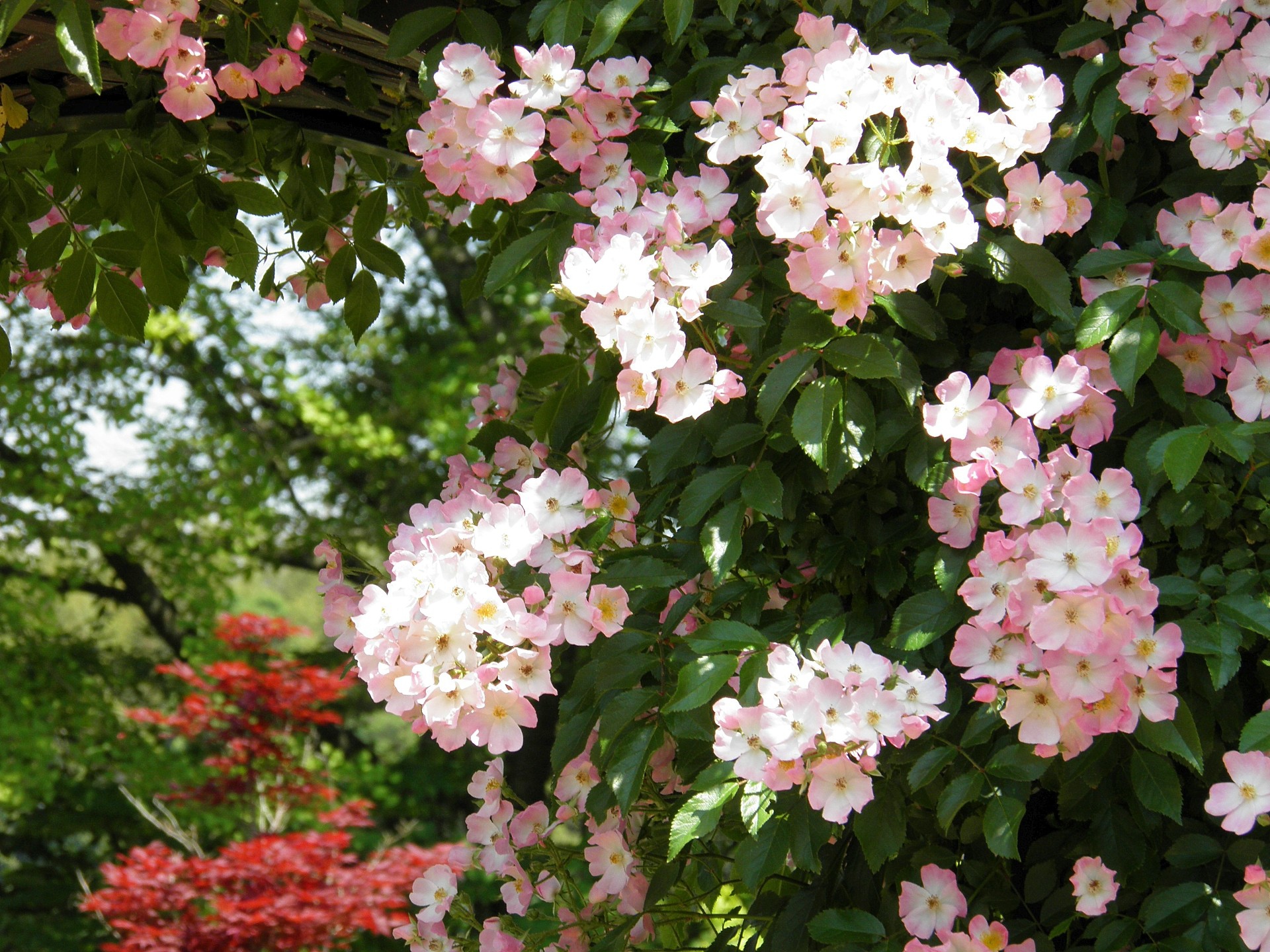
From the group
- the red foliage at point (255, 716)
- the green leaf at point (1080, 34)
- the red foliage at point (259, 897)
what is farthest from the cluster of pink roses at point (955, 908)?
the red foliage at point (255, 716)

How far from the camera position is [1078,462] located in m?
0.96

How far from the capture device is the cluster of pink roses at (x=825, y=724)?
0.90 meters

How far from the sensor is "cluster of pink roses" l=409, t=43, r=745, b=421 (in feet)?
3.26

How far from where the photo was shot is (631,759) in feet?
3.53

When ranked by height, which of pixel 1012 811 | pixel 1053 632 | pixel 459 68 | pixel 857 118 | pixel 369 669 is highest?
pixel 459 68

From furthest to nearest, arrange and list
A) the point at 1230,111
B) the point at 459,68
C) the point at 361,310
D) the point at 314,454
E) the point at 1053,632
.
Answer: the point at 314,454
the point at 361,310
the point at 459,68
the point at 1230,111
the point at 1053,632

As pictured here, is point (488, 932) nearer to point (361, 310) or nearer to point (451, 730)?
point (451, 730)

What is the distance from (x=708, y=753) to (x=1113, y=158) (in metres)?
0.71

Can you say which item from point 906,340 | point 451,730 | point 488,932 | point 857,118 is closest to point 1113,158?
point 906,340

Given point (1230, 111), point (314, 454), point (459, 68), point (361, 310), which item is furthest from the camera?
point (314, 454)

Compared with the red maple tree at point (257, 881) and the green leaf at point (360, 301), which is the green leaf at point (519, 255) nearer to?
the green leaf at point (360, 301)

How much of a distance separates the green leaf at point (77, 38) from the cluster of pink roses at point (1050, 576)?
713 mm

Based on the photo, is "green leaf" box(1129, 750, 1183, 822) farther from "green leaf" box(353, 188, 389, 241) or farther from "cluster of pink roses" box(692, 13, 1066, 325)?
"green leaf" box(353, 188, 389, 241)

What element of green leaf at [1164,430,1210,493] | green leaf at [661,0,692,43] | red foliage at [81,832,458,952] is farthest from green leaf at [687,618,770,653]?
red foliage at [81,832,458,952]
